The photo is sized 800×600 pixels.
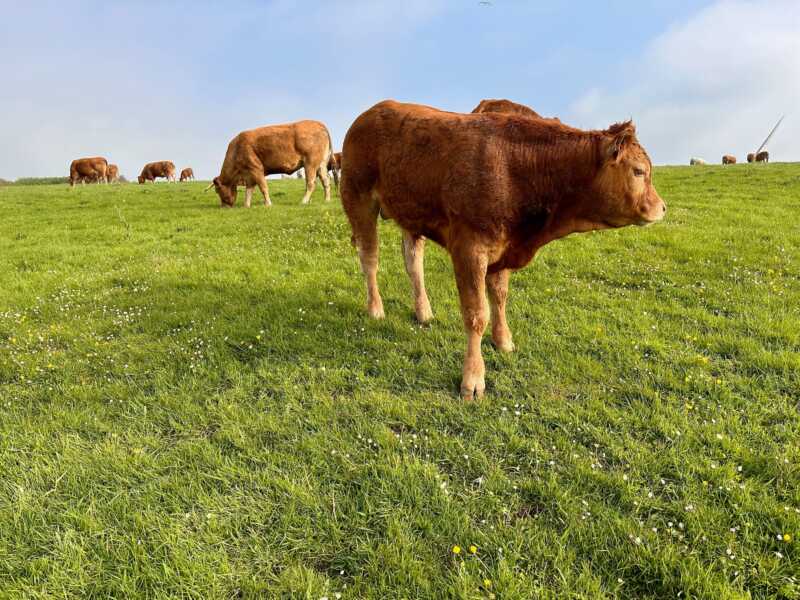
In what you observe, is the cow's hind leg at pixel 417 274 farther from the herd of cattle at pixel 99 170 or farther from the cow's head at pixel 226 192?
the herd of cattle at pixel 99 170

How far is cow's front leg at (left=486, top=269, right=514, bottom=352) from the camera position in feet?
16.1

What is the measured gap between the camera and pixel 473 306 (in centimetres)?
416

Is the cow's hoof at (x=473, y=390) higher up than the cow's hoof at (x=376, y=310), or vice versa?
the cow's hoof at (x=376, y=310)

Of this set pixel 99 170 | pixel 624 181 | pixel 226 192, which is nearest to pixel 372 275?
pixel 624 181

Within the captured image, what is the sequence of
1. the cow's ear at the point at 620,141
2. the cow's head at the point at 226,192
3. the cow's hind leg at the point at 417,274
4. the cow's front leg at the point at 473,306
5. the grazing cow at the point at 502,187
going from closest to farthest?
the cow's ear at the point at 620,141 → the grazing cow at the point at 502,187 → the cow's front leg at the point at 473,306 → the cow's hind leg at the point at 417,274 → the cow's head at the point at 226,192

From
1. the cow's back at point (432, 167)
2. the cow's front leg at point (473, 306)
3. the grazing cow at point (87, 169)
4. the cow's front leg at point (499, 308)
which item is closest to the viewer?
the cow's back at point (432, 167)

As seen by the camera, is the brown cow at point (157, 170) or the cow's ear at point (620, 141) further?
the brown cow at point (157, 170)

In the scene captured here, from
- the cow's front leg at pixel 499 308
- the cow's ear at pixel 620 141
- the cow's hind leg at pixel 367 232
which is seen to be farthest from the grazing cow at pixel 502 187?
the cow's hind leg at pixel 367 232

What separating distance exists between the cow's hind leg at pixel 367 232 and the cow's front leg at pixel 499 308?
1618 millimetres

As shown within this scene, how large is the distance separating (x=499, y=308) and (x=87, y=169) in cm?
4777

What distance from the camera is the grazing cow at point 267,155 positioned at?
55.3ft

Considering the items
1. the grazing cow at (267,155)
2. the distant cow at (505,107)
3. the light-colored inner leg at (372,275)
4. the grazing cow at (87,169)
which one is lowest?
the light-colored inner leg at (372,275)

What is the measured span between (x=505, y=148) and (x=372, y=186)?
1819mm

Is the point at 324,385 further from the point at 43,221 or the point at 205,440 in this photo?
the point at 43,221
